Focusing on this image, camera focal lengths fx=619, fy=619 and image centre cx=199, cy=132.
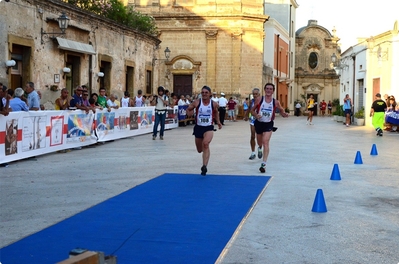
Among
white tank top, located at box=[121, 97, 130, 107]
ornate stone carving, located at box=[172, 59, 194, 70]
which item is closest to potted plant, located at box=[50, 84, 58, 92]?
white tank top, located at box=[121, 97, 130, 107]

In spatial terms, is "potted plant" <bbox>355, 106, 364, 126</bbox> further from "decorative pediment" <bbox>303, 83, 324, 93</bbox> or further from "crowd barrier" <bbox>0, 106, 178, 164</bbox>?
"decorative pediment" <bbox>303, 83, 324, 93</bbox>

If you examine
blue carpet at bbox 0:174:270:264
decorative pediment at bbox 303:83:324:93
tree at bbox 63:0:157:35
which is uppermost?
tree at bbox 63:0:157:35

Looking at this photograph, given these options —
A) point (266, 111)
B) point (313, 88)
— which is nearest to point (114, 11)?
point (266, 111)

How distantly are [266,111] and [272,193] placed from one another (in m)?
→ 3.52

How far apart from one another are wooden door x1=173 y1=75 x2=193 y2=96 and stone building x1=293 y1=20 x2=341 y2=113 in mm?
26170

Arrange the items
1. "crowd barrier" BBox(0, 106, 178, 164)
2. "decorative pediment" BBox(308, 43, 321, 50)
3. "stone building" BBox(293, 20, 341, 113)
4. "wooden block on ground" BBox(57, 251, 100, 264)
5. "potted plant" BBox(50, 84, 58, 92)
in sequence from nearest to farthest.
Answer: "wooden block on ground" BBox(57, 251, 100, 264) < "crowd barrier" BBox(0, 106, 178, 164) < "potted plant" BBox(50, 84, 58, 92) < "stone building" BBox(293, 20, 341, 113) < "decorative pediment" BBox(308, 43, 321, 50)

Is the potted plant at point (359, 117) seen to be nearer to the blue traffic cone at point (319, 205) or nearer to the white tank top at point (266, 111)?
the white tank top at point (266, 111)

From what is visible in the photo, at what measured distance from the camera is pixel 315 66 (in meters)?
69.1

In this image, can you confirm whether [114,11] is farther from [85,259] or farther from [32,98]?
[85,259]

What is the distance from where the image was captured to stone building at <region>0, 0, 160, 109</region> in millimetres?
17500

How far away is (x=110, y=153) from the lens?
1603cm

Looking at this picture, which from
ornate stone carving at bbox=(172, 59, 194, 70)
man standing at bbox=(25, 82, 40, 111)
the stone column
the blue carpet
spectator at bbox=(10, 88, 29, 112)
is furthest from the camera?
ornate stone carving at bbox=(172, 59, 194, 70)

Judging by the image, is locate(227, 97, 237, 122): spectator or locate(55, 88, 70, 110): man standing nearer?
locate(55, 88, 70, 110): man standing

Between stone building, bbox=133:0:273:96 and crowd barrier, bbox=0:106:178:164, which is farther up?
stone building, bbox=133:0:273:96
